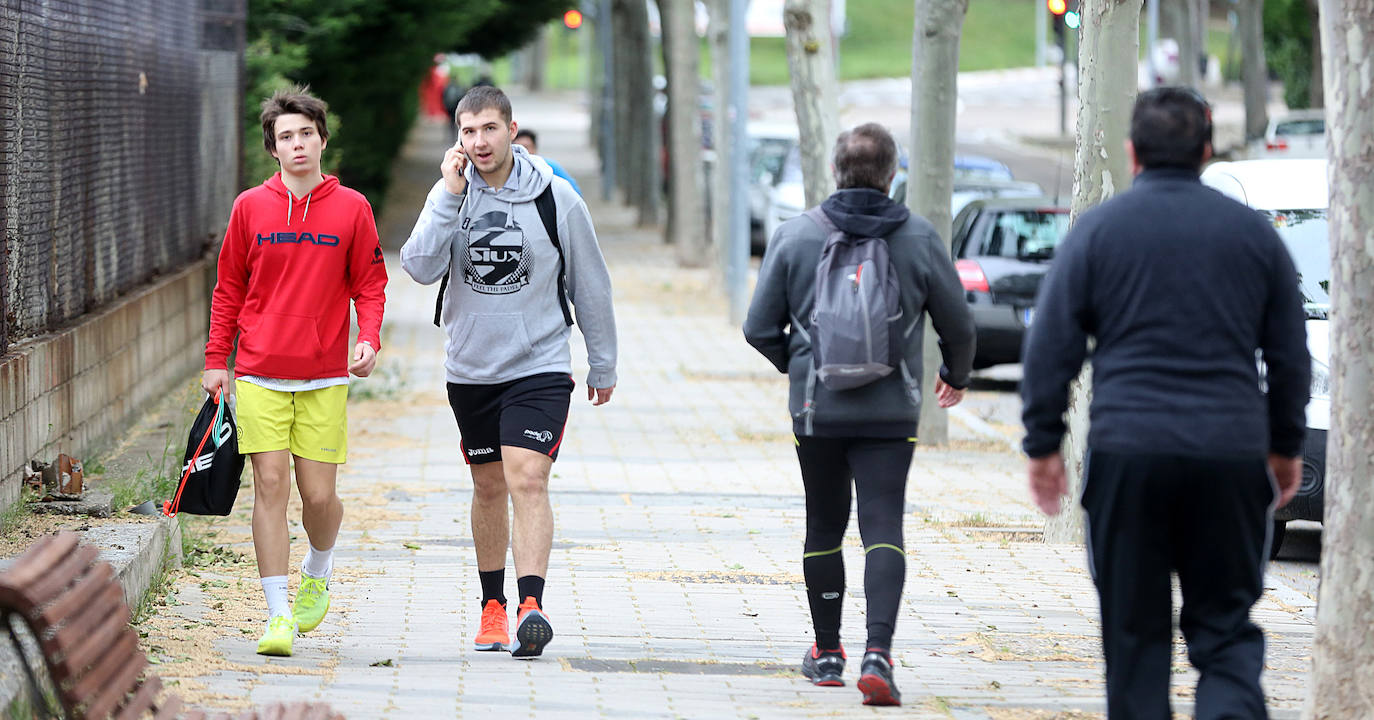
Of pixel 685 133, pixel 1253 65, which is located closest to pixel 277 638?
pixel 685 133

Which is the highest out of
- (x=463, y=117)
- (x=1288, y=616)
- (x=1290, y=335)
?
(x=463, y=117)

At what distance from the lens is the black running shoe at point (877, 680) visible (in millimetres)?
5520

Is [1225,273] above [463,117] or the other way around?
the other way around

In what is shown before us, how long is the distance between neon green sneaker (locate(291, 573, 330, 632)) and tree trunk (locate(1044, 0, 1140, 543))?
3.64 metres

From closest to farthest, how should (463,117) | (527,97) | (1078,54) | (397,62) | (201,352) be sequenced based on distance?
(463,117) → (1078,54) → (201,352) → (397,62) → (527,97)

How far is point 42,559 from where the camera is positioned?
14.3 ft

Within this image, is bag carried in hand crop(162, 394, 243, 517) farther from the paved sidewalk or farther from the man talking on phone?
the man talking on phone

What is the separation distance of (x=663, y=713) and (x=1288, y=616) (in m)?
2.95

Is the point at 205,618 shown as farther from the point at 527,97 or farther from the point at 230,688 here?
the point at 527,97

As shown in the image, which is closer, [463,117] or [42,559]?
[42,559]

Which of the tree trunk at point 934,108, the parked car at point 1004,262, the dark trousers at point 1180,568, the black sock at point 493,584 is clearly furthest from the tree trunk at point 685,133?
the dark trousers at point 1180,568

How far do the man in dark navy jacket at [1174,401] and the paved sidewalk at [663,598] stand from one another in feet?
3.86

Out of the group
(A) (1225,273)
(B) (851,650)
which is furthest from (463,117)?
(A) (1225,273)

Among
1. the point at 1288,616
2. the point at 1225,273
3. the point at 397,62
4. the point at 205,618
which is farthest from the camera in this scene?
the point at 397,62
